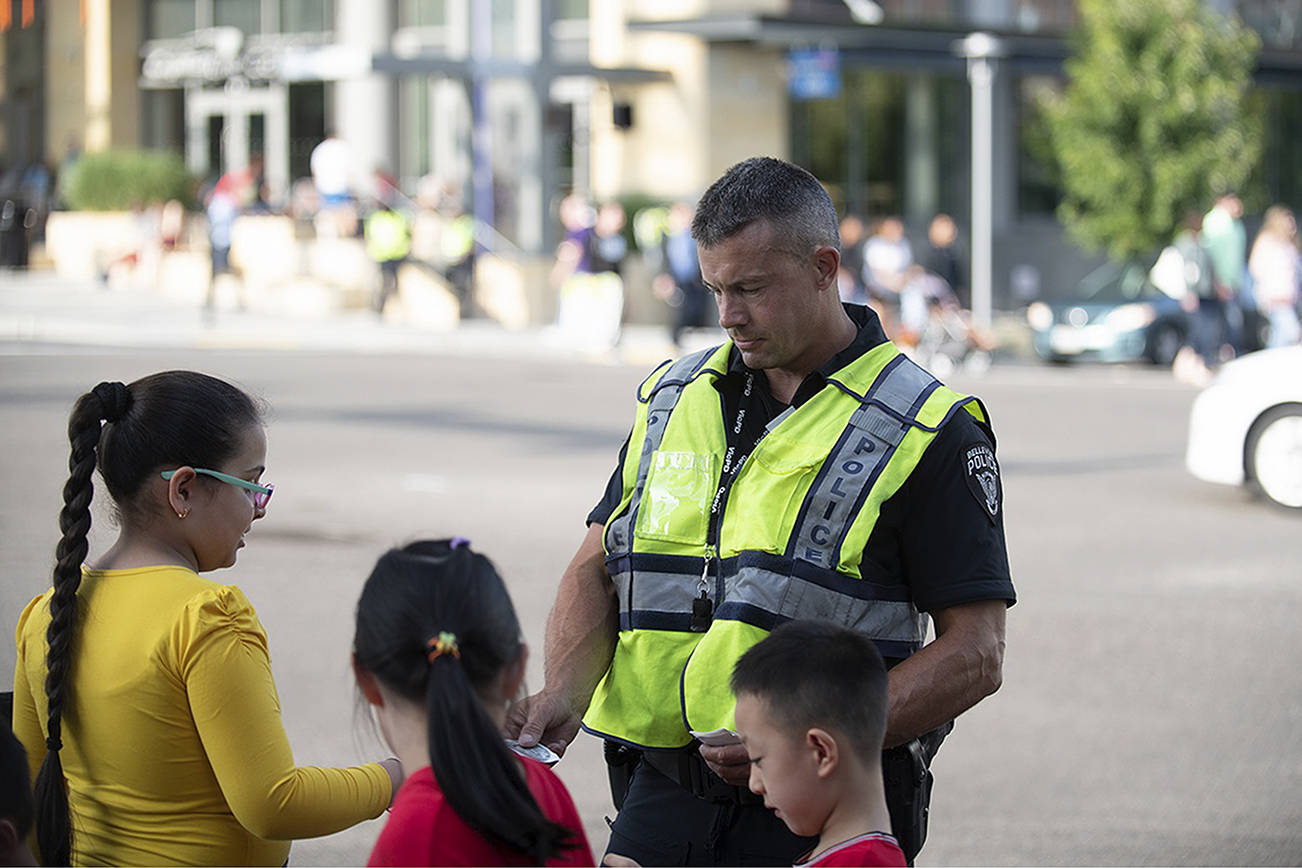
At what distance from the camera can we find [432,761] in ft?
8.11

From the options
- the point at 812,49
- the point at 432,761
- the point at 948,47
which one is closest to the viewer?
the point at 432,761

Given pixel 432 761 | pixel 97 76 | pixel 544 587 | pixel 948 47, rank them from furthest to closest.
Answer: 1. pixel 97 76
2. pixel 948 47
3. pixel 544 587
4. pixel 432 761

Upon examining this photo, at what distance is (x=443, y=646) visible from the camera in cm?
251

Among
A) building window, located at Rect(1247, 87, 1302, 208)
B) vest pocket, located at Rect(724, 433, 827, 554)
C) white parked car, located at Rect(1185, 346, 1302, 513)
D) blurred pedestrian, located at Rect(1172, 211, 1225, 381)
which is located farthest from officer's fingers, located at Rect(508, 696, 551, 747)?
building window, located at Rect(1247, 87, 1302, 208)

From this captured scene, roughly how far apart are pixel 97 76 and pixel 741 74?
54.9 feet

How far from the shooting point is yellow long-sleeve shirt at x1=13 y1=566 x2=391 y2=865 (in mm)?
2895

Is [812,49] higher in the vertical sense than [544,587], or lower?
higher

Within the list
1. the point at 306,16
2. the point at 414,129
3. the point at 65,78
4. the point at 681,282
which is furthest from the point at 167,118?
the point at 681,282

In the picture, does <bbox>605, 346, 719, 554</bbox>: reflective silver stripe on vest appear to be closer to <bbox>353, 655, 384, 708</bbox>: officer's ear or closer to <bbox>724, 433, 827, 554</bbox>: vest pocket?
<bbox>724, 433, 827, 554</bbox>: vest pocket

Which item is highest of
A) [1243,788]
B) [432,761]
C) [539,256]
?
[539,256]

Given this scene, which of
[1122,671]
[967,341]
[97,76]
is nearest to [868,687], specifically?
[1122,671]

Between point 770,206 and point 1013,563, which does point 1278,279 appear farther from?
point 770,206

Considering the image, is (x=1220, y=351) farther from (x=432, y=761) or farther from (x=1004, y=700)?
(x=432, y=761)

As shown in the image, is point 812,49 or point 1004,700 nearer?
point 1004,700
